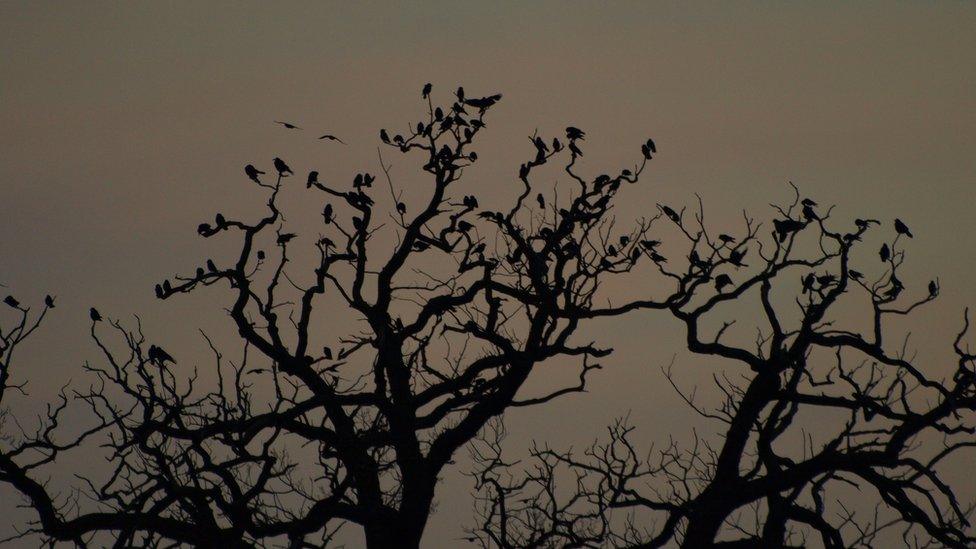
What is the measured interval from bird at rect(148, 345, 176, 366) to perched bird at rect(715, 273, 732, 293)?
623 cm

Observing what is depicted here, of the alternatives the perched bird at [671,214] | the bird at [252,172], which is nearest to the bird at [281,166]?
the bird at [252,172]

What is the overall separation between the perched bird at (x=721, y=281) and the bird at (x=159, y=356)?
20.4 feet

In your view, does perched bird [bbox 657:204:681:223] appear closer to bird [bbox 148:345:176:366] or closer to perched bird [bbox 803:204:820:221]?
perched bird [bbox 803:204:820:221]

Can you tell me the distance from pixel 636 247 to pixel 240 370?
4831 millimetres

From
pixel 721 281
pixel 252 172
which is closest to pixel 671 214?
pixel 721 281

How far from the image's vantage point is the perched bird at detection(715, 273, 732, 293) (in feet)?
46.6

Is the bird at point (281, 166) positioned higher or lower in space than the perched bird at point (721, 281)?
higher

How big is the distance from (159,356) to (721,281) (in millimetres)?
6410

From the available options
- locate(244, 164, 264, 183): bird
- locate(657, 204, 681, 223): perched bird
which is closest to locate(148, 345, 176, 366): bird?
locate(244, 164, 264, 183): bird

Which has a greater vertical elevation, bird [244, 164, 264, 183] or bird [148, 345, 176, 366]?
bird [244, 164, 264, 183]

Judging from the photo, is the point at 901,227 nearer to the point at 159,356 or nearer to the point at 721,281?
the point at 721,281

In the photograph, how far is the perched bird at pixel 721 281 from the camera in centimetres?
1420

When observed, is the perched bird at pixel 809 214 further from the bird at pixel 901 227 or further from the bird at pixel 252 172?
the bird at pixel 252 172

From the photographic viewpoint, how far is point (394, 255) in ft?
48.3
